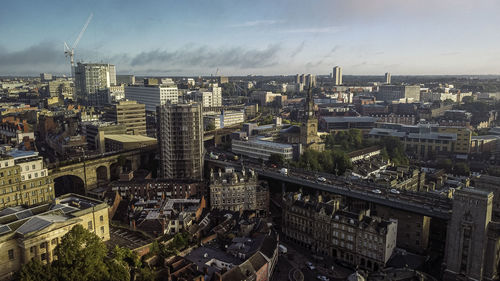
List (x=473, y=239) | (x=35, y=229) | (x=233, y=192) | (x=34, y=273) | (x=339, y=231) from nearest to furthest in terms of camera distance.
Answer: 1. (x=34, y=273)
2. (x=35, y=229)
3. (x=473, y=239)
4. (x=339, y=231)
5. (x=233, y=192)

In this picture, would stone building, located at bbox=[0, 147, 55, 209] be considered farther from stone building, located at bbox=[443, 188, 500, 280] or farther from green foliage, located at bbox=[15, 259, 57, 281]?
stone building, located at bbox=[443, 188, 500, 280]

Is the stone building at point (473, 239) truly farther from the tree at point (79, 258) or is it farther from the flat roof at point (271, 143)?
the flat roof at point (271, 143)

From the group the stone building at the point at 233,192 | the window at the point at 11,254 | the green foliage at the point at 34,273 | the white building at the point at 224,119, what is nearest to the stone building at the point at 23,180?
the window at the point at 11,254

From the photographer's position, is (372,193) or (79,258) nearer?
(79,258)

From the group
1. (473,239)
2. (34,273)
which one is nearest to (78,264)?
(34,273)

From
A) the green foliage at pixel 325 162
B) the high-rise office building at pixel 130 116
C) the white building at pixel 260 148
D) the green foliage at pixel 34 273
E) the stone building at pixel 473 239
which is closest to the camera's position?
the green foliage at pixel 34 273

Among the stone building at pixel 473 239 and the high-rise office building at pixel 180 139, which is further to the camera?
the high-rise office building at pixel 180 139

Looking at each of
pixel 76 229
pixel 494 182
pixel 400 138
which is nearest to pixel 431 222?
pixel 494 182

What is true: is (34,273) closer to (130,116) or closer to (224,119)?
(130,116)
